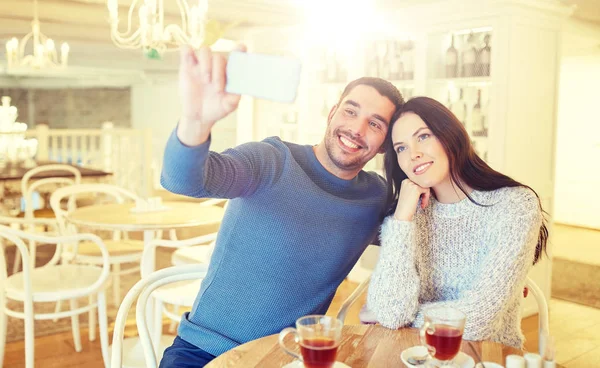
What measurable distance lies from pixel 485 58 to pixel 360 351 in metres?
2.91

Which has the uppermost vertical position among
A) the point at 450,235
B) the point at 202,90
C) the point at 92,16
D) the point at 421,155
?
the point at 92,16

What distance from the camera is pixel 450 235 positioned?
1593mm

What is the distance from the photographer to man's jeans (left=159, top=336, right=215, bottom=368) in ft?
5.07

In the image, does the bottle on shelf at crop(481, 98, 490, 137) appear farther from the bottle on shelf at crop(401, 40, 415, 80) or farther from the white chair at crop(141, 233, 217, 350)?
the white chair at crop(141, 233, 217, 350)

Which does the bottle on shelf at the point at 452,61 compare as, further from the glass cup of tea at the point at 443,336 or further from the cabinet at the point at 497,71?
the glass cup of tea at the point at 443,336

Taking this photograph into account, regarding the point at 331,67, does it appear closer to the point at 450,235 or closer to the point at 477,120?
the point at 477,120

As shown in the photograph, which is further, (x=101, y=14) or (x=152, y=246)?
(x=101, y=14)

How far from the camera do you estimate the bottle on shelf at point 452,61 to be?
394cm

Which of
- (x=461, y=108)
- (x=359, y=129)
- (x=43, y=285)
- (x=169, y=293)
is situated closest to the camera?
(x=359, y=129)

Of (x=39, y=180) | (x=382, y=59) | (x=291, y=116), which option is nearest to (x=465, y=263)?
(x=382, y=59)

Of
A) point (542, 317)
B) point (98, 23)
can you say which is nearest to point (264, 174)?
point (542, 317)

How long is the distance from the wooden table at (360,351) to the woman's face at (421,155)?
430mm

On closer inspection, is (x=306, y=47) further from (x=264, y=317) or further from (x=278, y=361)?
(x=278, y=361)

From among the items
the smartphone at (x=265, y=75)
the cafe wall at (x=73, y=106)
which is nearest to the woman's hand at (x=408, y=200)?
the smartphone at (x=265, y=75)
